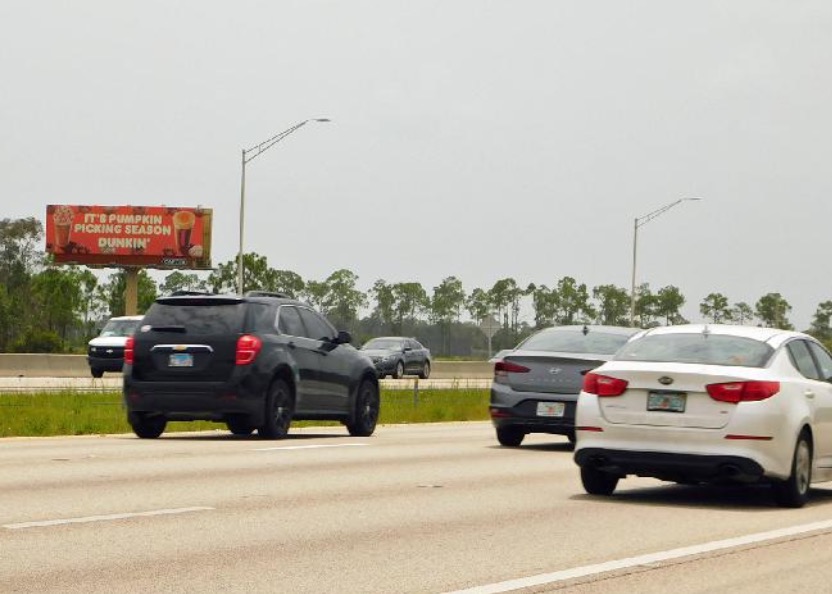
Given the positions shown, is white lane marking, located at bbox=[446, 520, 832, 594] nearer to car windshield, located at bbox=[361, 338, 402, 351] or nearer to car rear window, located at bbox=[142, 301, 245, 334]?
car rear window, located at bbox=[142, 301, 245, 334]

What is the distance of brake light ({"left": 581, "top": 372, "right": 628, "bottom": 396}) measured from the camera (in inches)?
585

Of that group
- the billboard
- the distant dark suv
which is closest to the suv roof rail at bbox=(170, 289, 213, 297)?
the distant dark suv

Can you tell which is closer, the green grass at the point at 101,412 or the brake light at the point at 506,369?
the brake light at the point at 506,369

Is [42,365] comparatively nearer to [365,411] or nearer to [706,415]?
[365,411]

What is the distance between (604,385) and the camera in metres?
15.0

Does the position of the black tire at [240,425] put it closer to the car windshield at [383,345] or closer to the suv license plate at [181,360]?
the suv license plate at [181,360]

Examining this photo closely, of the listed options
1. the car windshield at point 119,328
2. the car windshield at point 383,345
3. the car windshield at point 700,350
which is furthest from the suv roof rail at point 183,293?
the car windshield at point 383,345

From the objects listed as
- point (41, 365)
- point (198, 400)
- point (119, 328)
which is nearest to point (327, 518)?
point (198, 400)

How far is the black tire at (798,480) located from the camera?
48.0 feet

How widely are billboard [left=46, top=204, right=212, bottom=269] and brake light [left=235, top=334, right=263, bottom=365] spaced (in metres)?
76.8

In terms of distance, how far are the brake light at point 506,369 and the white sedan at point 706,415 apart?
681cm

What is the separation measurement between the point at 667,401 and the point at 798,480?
4.17 ft

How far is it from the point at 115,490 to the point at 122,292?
137000 mm

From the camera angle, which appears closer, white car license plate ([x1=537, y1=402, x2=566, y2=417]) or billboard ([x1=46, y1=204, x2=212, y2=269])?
white car license plate ([x1=537, y1=402, x2=566, y2=417])
